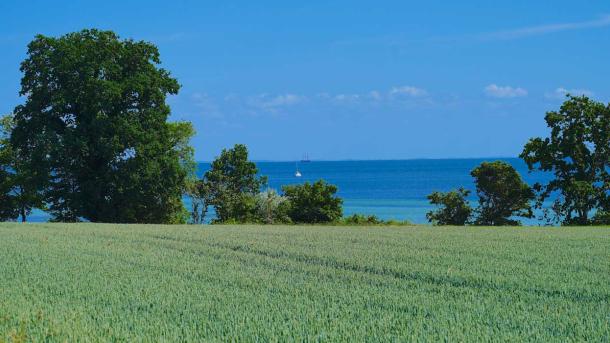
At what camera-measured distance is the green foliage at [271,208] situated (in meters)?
35.6

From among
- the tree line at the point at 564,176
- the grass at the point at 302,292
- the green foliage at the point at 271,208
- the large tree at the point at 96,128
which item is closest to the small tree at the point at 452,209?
the tree line at the point at 564,176

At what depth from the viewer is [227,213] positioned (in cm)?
4025

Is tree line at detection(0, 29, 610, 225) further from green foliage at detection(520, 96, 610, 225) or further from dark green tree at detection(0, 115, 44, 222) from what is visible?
dark green tree at detection(0, 115, 44, 222)

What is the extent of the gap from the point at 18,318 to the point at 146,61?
32018 mm

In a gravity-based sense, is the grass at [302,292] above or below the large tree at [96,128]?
below

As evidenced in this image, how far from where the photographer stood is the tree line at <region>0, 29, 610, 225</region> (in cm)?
3466

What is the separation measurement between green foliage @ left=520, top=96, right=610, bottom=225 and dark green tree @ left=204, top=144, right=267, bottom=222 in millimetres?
16763

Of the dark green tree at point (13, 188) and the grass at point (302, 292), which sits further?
the dark green tree at point (13, 188)

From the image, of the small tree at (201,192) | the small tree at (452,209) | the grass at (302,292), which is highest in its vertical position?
the small tree at (201,192)

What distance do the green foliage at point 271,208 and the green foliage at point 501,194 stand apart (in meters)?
10.4

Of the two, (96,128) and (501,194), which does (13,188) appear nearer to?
(96,128)

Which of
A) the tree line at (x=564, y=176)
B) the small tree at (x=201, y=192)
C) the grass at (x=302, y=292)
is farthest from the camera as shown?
the small tree at (x=201, y=192)

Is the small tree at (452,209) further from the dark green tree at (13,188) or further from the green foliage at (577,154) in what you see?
the dark green tree at (13,188)

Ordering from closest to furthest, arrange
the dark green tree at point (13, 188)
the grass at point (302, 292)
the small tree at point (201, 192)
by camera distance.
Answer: the grass at point (302, 292) → the dark green tree at point (13, 188) → the small tree at point (201, 192)
